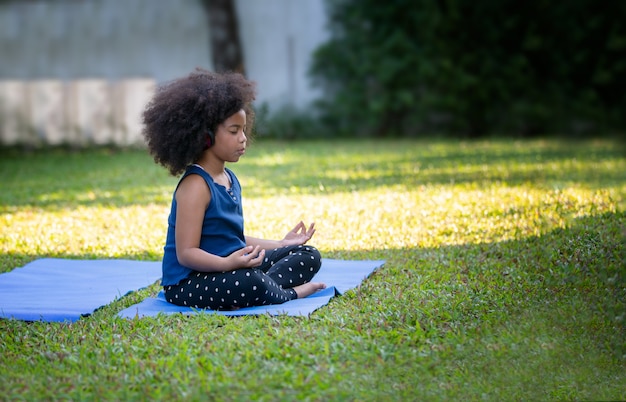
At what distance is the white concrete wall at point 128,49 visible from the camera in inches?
501

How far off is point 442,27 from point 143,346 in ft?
32.9

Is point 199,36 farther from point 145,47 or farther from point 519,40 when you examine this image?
point 519,40

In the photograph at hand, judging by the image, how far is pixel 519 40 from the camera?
34.7 ft

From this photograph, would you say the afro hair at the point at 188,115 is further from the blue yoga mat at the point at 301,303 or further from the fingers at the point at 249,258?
the blue yoga mat at the point at 301,303

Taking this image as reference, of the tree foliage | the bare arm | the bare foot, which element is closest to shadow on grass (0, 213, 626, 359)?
the bare foot

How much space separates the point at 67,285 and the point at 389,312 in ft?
5.97

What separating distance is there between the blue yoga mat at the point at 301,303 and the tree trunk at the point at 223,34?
29.8 feet

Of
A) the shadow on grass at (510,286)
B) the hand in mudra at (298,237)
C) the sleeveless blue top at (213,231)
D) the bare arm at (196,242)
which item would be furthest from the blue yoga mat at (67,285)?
the shadow on grass at (510,286)

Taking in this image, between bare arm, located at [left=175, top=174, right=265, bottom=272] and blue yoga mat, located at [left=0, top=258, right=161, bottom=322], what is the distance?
1.81ft

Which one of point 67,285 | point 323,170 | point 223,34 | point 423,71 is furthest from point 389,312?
point 223,34

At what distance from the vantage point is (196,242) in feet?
12.5

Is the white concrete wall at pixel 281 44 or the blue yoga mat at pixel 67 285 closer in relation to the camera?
the blue yoga mat at pixel 67 285

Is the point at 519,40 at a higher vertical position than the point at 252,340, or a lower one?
higher

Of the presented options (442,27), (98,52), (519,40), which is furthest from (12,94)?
(519,40)
